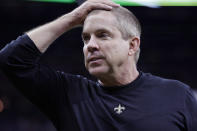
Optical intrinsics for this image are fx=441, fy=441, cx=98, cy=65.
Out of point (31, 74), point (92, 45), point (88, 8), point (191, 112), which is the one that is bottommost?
point (191, 112)

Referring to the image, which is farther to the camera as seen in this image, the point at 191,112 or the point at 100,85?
the point at 100,85

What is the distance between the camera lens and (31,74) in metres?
1.93

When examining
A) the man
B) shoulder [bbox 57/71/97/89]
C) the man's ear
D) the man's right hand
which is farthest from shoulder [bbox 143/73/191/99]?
the man's right hand

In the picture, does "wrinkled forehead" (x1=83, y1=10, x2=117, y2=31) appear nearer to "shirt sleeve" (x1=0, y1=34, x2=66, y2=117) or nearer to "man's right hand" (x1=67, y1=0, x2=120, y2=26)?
"man's right hand" (x1=67, y1=0, x2=120, y2=26)

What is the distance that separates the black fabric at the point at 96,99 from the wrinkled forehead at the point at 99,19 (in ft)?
0.85

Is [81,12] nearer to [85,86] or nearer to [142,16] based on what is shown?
[85,86]

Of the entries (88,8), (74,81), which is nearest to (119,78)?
A: (74,81)

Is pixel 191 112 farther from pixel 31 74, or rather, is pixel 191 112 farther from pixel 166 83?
pixel 31 74

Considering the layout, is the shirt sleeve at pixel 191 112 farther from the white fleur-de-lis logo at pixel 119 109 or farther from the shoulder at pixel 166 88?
the white fleur-de-lis logo at pixel 119 109

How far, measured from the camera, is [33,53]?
6.37ft

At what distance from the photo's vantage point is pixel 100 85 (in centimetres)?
204

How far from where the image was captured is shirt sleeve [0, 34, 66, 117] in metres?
1.91

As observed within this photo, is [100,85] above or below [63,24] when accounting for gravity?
below

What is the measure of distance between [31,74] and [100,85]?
0.33 meters
